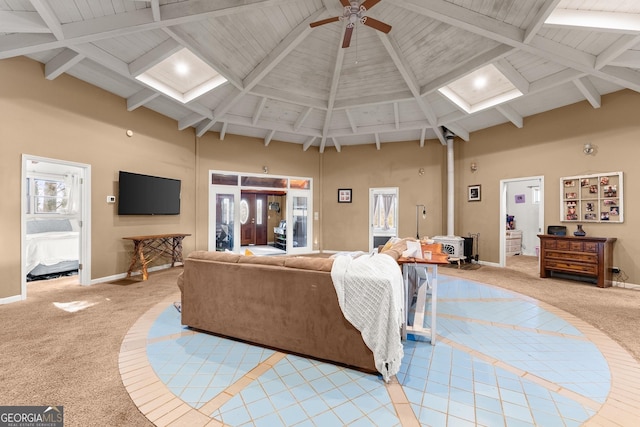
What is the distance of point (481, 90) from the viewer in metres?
5.39

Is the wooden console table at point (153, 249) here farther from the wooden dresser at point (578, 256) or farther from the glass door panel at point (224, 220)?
the wooden dresser at point (578, 256)

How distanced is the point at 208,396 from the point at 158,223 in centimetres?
480

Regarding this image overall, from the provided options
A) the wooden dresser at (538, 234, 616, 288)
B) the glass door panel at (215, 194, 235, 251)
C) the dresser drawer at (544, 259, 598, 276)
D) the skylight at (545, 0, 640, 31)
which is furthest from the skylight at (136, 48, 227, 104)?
the dresser drawer at (544, 259, 598, 276)

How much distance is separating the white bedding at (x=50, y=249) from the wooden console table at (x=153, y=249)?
43.0 inches

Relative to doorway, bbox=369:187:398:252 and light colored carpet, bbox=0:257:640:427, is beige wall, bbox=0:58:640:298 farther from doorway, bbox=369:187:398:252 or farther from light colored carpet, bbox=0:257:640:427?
light colored carpet, bbox=0:257:640:427

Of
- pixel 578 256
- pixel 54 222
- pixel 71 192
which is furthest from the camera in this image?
pixel 71 192

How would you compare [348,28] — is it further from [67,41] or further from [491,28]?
[67,41]

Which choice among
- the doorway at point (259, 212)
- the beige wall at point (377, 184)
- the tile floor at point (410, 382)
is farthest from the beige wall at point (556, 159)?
the doorway at point (259, 212)

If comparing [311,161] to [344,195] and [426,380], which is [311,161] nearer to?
[344,195]

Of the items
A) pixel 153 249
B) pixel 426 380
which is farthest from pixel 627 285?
pixel 153 249

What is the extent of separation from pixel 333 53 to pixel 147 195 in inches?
172

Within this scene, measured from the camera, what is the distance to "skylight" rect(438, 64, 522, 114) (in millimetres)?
4965

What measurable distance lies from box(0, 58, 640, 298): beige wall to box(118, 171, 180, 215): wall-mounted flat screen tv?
19 cm

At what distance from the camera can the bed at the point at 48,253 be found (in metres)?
4.79
